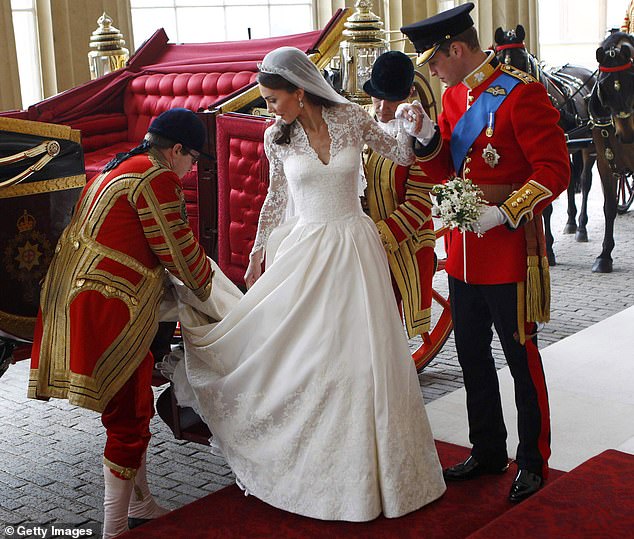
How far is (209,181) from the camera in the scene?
177 inches

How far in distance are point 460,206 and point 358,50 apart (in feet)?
7.77

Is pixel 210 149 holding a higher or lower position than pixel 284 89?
lower

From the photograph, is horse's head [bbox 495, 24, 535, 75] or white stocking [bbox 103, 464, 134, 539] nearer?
white stocking [bbox 103, 464, 134, 539]

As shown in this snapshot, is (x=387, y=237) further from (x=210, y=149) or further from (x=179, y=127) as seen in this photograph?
(x=210, y=149)

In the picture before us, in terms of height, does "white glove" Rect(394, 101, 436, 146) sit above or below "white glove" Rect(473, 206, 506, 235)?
above

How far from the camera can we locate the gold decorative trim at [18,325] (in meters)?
3.03

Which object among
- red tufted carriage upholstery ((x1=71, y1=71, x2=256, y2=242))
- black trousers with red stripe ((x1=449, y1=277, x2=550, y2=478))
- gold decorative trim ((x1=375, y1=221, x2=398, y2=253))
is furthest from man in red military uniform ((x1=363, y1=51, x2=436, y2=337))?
red tufted carriage upholstery ((x1=71, y1=71, x2=256, y2=242))

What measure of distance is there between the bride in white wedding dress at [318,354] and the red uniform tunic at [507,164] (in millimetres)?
203

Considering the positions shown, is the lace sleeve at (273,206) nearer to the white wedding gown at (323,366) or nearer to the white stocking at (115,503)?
the white wedding gown at (323,366)

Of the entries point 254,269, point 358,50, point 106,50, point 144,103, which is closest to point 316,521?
point 254,269

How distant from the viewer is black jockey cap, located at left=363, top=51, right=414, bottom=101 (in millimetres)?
3275

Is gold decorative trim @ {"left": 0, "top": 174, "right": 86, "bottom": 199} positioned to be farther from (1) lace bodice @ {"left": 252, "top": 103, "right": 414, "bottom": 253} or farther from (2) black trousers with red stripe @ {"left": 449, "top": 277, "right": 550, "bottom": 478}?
(2) black trousers with red stripe @ {"left": 449, "top": 277, "right": 550, "bottom": 478}

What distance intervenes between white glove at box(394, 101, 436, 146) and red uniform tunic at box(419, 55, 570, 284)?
0.05 meters

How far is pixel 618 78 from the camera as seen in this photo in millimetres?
6660
